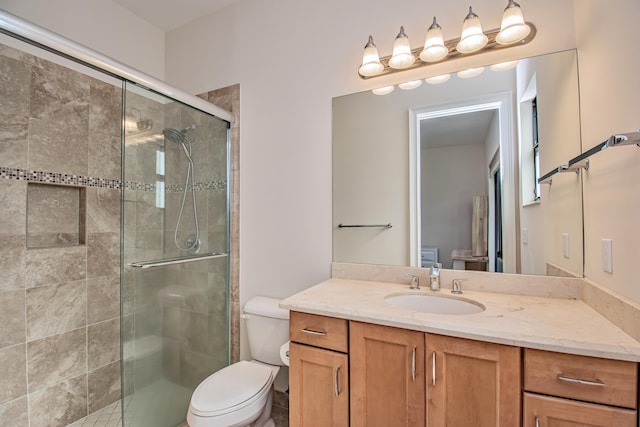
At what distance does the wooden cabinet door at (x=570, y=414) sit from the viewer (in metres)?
0.83

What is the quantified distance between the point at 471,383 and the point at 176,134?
6.63ft

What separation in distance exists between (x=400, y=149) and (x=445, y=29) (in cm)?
64

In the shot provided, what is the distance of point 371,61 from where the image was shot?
1.64m

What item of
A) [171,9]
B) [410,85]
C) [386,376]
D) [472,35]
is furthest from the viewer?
[171,9]

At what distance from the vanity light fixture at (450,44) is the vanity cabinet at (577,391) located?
4.42 ft

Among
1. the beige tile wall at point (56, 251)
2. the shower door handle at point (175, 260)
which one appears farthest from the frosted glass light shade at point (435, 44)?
the beige tile wall at point (56, 251)

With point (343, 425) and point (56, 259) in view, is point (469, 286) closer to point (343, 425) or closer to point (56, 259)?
point (343, 425)

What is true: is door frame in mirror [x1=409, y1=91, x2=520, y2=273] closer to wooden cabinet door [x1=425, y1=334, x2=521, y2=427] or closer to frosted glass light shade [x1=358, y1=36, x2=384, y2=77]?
frosted glass light shade [x1=358, y1=36, x2=384, y2=77]

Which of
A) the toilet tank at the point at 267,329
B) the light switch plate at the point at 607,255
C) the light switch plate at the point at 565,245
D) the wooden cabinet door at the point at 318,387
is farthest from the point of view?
the toilet tank at the point at 267,329

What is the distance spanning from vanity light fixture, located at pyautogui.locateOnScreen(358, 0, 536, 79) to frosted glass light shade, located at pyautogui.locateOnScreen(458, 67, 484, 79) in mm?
79

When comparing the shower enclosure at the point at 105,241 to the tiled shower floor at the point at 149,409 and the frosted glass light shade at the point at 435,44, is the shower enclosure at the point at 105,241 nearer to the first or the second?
the tiled shower floor at the point at 149,409

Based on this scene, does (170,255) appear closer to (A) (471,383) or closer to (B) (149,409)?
(B) (149,409)

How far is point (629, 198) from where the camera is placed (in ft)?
3.09

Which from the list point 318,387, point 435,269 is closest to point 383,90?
point 435,269
